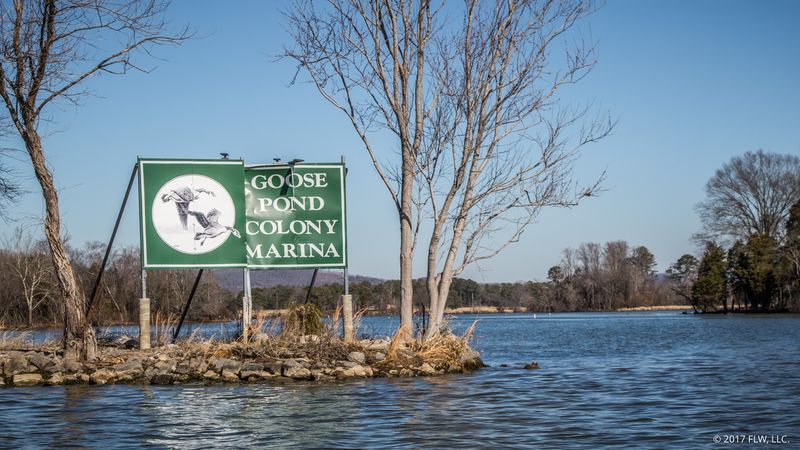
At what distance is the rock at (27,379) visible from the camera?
18.7 m

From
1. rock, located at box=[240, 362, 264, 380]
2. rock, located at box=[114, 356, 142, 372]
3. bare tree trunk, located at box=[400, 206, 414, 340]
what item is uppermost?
bare tree trunk, located at box=[400, 206, 414, 340]

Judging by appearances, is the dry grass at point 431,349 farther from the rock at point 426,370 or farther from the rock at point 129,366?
the rock at point 129,366

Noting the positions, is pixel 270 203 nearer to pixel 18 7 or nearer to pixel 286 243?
pixel 286 243

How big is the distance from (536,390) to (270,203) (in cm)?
862

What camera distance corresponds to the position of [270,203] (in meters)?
22.5

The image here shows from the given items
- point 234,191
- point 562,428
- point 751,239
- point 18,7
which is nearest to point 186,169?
point 234,191

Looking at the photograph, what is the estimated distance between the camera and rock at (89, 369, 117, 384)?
18.7 m

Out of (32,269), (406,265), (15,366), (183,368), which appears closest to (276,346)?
(183,368)

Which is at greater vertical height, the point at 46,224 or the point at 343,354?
the point at 46,224

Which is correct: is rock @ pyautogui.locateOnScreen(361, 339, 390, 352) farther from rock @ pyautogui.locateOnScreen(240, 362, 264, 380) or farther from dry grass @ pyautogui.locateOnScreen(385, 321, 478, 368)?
rock @ pyautogui.locateOnScreen(240, 362, 264, 380)

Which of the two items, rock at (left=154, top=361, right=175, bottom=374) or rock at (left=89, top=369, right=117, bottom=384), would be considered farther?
rock at (left=154, top=361, right=175, bottom=374)

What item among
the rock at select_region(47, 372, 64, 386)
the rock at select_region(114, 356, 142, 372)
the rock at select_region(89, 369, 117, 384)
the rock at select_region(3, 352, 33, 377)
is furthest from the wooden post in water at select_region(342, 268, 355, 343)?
the rock at select_region(3, 352, 33, 377)

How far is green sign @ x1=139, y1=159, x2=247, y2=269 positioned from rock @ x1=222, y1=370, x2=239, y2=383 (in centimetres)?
365

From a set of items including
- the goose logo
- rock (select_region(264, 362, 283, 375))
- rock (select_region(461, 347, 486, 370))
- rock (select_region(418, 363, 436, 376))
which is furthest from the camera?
the goose logo
